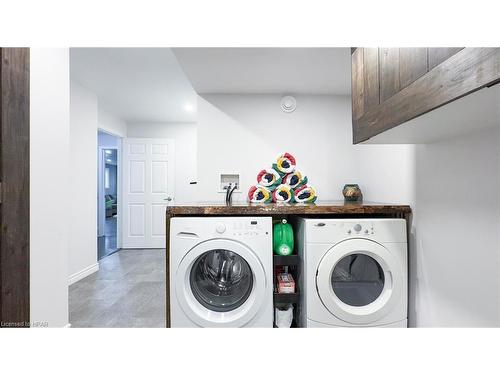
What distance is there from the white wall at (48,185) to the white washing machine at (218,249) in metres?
0.74

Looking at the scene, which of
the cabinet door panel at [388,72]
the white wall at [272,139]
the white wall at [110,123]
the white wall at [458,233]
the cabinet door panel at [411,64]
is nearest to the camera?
the cabinet door panel at [411,64]

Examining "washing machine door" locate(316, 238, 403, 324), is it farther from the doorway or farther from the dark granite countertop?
the doorway

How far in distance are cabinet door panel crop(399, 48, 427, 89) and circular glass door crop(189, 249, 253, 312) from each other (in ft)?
4.33

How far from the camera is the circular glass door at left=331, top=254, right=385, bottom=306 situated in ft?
5.18

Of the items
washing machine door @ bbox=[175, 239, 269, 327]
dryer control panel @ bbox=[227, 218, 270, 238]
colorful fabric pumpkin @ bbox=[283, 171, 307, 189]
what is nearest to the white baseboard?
washing machine door @ bbox=[175, 239, 269, 327]

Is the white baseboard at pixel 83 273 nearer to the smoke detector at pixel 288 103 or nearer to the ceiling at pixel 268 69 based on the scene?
the ceiling at pixel 268 69

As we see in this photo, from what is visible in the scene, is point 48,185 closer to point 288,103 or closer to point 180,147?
point 288,103

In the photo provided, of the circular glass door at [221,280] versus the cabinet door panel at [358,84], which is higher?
the cabinet door panel at [358,84]

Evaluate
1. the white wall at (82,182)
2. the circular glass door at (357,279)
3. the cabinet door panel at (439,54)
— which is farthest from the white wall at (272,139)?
the cabinet door panel at (439,54)

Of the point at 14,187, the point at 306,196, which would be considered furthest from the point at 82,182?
the point at 306,196

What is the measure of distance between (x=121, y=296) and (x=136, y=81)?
2462mm

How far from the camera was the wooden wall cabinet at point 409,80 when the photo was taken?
515mm

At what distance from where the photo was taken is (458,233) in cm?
118
